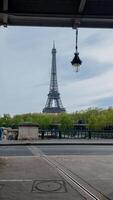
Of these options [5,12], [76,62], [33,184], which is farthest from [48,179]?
[5,12]

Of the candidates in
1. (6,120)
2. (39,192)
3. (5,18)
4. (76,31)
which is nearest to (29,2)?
(5,18)

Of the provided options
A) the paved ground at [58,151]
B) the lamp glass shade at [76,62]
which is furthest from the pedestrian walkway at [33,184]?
the paved ground at [58,151]

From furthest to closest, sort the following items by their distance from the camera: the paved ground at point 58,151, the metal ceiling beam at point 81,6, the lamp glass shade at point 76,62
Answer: the paved ground at point 58,151 → the lamp glass shade at point 76,62 → the metal ceiling beam at point 81,6

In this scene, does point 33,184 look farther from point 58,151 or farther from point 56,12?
point 58,151

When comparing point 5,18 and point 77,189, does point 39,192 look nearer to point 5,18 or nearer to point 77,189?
point 77,189

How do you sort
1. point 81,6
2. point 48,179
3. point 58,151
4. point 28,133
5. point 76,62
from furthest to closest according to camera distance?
point 28,133
point 58,151
point 76,62
point 48,179
point 81,6

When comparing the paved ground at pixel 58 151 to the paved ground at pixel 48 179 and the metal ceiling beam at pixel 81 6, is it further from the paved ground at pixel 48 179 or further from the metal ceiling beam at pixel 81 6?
the metal ceiling beam at pixel 81 6

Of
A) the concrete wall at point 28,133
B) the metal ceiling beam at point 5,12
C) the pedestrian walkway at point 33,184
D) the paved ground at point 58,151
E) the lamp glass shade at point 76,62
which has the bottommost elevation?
the pedestrian walkway at point 33,184

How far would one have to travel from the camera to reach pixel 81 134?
54656 millimetres

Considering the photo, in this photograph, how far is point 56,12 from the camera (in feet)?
44.3

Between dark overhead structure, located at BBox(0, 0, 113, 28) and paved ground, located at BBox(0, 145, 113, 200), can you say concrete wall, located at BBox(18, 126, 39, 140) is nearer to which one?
paved ground, located at BBox(0, 145, 113, 200)

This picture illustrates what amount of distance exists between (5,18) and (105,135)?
138ft

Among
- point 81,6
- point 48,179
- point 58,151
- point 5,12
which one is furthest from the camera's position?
point 58,151

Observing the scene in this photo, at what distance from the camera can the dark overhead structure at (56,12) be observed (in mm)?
13156
